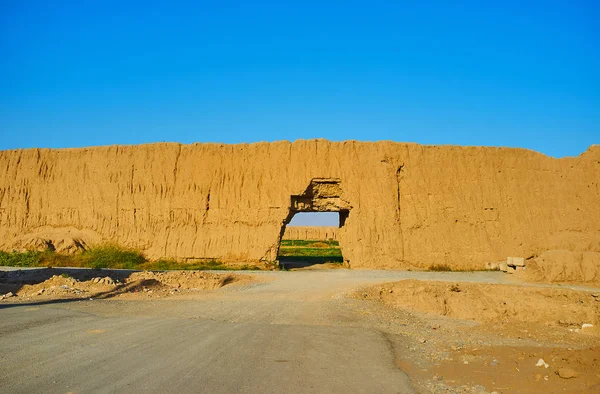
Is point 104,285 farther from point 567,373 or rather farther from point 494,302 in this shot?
point 567,373

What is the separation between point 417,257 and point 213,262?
1014 cm

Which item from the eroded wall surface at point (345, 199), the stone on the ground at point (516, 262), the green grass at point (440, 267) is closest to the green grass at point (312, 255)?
the eroded wall surface at point (345, 199)

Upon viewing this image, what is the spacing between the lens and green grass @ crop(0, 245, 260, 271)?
25.0m

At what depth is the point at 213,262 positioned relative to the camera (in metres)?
25.8

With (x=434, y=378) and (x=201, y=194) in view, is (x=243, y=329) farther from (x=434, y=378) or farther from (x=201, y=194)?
(x=201, y=194)

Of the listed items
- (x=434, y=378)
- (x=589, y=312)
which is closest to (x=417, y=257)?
(x=589, y=312)

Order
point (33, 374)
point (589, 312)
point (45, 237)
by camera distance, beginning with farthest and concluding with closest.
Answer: point (45, 237) < point (589, 312) < point (33, 374)

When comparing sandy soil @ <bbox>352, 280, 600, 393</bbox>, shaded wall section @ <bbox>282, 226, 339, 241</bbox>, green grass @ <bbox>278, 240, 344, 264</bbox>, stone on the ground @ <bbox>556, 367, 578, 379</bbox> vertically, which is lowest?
sandy soil @ <bbox>352, 280, 600, 393</bbox>

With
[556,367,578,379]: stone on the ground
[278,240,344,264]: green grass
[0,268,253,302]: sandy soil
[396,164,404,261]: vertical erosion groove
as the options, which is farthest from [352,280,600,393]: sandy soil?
[278,240,344,264]: green grass

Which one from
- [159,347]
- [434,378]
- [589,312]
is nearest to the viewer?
[434,378]

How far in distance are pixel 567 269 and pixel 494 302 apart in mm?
7968

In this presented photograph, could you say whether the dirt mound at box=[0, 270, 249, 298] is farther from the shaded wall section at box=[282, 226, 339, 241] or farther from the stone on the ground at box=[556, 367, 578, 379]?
the shaded wall section at box=[282, 226, 339, 241]

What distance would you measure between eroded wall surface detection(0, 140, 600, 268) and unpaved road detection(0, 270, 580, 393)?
13.9 m

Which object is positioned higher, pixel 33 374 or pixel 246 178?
pixel 246 178
